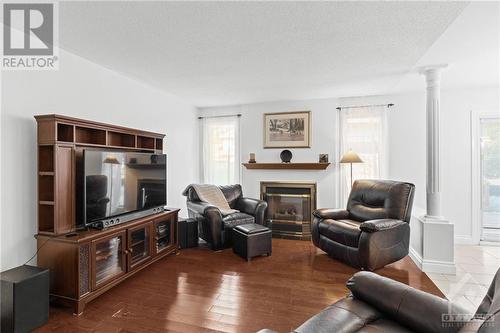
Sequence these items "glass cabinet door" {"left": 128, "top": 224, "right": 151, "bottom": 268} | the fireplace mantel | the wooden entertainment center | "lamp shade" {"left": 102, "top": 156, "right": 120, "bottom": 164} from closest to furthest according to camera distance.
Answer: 1. the wooden entertainment center
2. "lamp shade" {"left": 102, "top": 156, "right": 120, "bottom": 164}
3. "glass cabinet door" {"left": 128, "top": 224, "right": 151, "bottom": 268}
4. the fireplace mantel

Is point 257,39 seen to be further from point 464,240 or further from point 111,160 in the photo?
point 464,240

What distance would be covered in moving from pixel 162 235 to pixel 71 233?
1.23 metres

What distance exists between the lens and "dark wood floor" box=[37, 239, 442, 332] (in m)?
2.09

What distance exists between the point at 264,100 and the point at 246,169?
1.41 metres

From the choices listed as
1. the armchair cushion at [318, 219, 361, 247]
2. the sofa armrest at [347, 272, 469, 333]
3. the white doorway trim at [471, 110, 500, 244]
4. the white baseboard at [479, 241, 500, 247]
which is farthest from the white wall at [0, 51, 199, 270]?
the white baseboard at [479, 241, 500, 247]

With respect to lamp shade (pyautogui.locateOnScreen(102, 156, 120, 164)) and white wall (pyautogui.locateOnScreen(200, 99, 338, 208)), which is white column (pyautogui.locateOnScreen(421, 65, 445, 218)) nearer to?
white wall (pyautogui.locateOnScreen(200, 99, 338, 208))

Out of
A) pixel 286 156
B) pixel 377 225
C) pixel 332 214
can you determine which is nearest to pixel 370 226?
pixel 377 225

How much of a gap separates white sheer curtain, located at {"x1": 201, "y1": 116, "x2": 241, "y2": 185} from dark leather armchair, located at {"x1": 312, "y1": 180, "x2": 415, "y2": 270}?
2180 millimetres

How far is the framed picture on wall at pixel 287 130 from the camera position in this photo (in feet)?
15.9

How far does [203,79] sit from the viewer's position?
12.0 ft

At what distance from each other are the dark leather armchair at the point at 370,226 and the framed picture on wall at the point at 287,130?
4.55 ft

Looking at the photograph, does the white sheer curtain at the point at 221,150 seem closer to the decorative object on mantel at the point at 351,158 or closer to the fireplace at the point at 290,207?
the fireplace at the point at 290,207

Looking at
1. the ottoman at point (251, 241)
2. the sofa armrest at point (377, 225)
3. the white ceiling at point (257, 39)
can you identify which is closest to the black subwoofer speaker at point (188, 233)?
the ottoman at point (251, 241)

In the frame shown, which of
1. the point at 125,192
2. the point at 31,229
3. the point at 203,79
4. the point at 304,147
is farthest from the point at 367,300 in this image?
the point at 304,147
